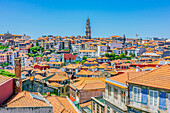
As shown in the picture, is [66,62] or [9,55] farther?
[9,55]

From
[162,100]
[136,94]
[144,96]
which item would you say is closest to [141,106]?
[144,96]

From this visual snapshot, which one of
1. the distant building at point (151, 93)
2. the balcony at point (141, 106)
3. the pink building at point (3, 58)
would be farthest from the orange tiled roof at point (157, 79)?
the pink building at point (3, 58)

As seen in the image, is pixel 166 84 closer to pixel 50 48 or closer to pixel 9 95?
pixel 9 95

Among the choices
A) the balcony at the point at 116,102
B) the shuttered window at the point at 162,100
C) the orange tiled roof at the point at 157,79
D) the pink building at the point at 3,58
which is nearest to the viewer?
the shuttered window at the point at 162,100

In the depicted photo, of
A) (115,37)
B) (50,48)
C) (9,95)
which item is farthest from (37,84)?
(115,37)

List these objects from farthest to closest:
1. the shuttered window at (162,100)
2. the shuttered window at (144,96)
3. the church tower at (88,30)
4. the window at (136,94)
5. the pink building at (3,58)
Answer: the church tower at (88,30), the pink building at (3,58), the window at (136,94), the shuttered window at (144,96), the shuttered window at (162,100)

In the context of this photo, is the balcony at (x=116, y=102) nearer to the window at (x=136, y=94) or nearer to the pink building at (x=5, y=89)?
the window at (x=136, y=94)

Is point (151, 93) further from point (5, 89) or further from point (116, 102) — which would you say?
point (5, 89)

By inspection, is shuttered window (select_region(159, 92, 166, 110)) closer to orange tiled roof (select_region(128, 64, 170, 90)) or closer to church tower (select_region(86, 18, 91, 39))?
orange tiled roof (select_region(128, 64, 170, 90))

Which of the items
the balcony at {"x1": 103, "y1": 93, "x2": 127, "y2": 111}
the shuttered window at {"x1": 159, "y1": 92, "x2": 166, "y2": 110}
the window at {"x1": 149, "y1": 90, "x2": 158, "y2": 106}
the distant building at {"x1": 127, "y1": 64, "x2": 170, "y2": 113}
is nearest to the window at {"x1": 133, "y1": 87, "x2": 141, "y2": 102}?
the distant building at {"x1": 127, "y1": 64, "x2": 170, "y2": 113}
